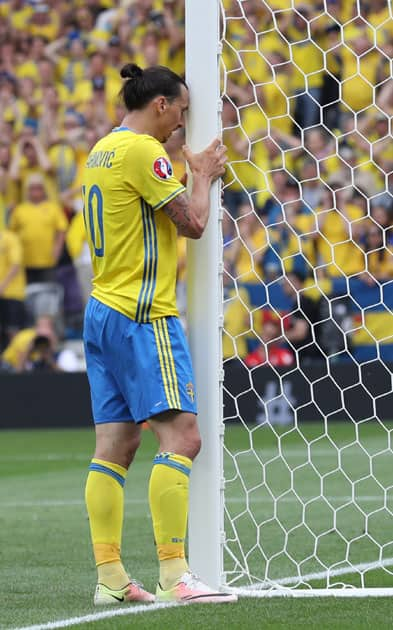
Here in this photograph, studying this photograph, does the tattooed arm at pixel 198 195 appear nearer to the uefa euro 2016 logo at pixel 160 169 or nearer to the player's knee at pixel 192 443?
the uefa euro 2016 logo at pixel 160 169

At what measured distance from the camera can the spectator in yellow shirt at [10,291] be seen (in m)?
14.8

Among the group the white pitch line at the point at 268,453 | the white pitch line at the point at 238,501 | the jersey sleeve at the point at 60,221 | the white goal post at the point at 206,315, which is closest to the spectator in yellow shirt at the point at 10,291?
the jersey sleeve at the point at 60,221

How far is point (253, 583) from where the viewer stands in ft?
17.1

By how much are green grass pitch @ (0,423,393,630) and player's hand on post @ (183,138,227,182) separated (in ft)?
5.00

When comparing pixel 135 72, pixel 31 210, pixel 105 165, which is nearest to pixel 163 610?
pixel 105 165

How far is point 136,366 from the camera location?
4.68 meters

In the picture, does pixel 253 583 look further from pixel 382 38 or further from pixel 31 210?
pixel 31 210

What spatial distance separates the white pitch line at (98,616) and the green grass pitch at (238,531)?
17mm

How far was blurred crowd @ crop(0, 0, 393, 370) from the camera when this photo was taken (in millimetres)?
10680

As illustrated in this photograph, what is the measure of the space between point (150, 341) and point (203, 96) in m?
1.00

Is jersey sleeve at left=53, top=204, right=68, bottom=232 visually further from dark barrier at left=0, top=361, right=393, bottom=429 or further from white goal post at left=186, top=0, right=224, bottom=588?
white goal post at left=186, top=0, right=224, bottom=588

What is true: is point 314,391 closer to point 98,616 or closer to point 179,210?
point 179,210

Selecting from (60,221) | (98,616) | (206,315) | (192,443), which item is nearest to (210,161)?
(206,315)

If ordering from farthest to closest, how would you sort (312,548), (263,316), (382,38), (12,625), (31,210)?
(31,210) < (263,316) < (382,38) < (312,548) < (12,625)
